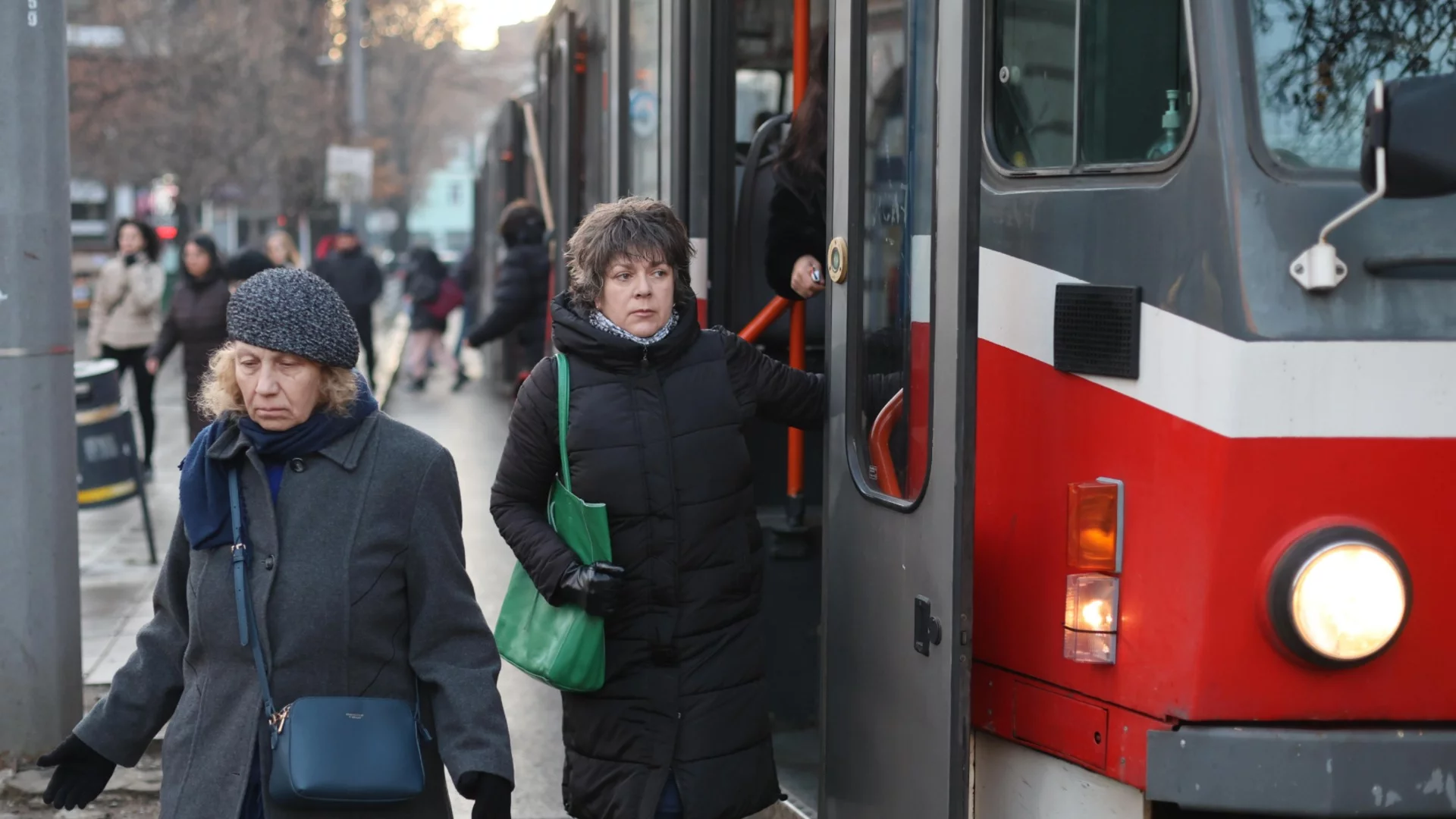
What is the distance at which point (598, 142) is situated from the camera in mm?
6762

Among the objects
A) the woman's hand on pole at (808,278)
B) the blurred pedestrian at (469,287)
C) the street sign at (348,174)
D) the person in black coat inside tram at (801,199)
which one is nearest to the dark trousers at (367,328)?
the blurred pedestrian at (469,287)

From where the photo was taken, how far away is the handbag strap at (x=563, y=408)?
377cm

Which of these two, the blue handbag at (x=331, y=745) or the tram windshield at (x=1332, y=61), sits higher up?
the tram windshield at (x=1332, y=61)

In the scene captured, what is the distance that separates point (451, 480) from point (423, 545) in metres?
0.15

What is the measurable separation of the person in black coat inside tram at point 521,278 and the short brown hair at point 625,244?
7563 mm

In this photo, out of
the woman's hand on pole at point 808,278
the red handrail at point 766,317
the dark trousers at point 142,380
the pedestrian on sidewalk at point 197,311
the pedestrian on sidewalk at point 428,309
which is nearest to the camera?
the woman's hand on pole at point 808,278

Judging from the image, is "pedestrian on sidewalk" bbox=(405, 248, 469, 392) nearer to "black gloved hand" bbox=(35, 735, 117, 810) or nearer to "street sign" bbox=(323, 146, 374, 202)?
"street sign" bbox=(323, 146, 374, 202)

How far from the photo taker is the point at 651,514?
3.75 m

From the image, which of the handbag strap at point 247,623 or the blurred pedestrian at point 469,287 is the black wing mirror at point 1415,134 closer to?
the handbag strap at point 247,623

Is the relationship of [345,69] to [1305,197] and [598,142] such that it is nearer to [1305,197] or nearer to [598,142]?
[598,142]

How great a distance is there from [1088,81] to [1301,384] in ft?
2.47

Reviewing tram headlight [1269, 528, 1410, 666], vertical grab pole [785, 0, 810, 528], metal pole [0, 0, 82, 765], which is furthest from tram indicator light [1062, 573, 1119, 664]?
metal pole [0, 0, 82, 765]

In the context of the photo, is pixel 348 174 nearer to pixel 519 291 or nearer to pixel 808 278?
pixel 519 291

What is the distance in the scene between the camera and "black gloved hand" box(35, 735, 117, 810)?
3256mm
